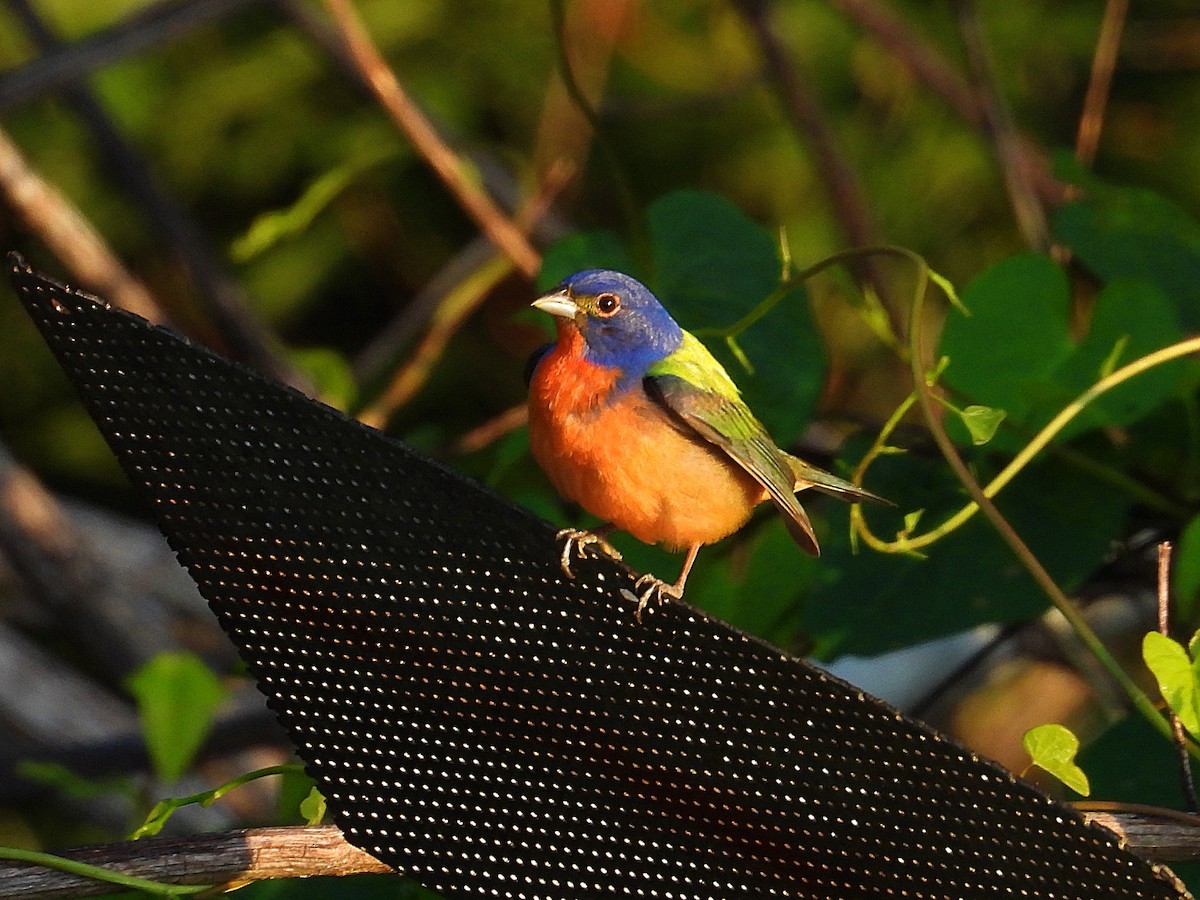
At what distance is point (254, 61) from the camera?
4.45 meters

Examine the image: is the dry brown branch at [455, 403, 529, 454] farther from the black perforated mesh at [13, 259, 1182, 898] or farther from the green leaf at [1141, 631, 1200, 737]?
the green leaf at [1141, 631, 1200, 737]

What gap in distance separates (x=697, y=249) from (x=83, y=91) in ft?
6.76

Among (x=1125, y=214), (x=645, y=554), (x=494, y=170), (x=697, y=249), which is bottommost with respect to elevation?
(x=645, y=554)

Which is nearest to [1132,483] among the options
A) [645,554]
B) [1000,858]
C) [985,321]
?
[985,321]

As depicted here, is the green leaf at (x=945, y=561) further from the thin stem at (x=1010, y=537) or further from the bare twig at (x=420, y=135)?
the bare twig at (x=420, y=135)

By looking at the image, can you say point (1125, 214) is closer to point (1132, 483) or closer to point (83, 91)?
point (1132, 483)

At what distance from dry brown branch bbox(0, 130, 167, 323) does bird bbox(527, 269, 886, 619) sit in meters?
1.54

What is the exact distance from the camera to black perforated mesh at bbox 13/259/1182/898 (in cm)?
142

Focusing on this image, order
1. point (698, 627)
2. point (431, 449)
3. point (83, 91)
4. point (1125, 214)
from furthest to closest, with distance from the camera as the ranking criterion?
point (83, 91)
point (431, 449)
point (1125, 214)
point (698, 627)

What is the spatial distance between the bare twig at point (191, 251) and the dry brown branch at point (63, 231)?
312 millimetres

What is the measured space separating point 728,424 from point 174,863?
3.03ft

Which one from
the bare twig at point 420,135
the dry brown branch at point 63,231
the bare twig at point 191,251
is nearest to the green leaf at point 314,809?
the bare twig at point 420,135

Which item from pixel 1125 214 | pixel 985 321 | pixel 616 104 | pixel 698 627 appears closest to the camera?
pixel 698 627

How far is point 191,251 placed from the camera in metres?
3.87
